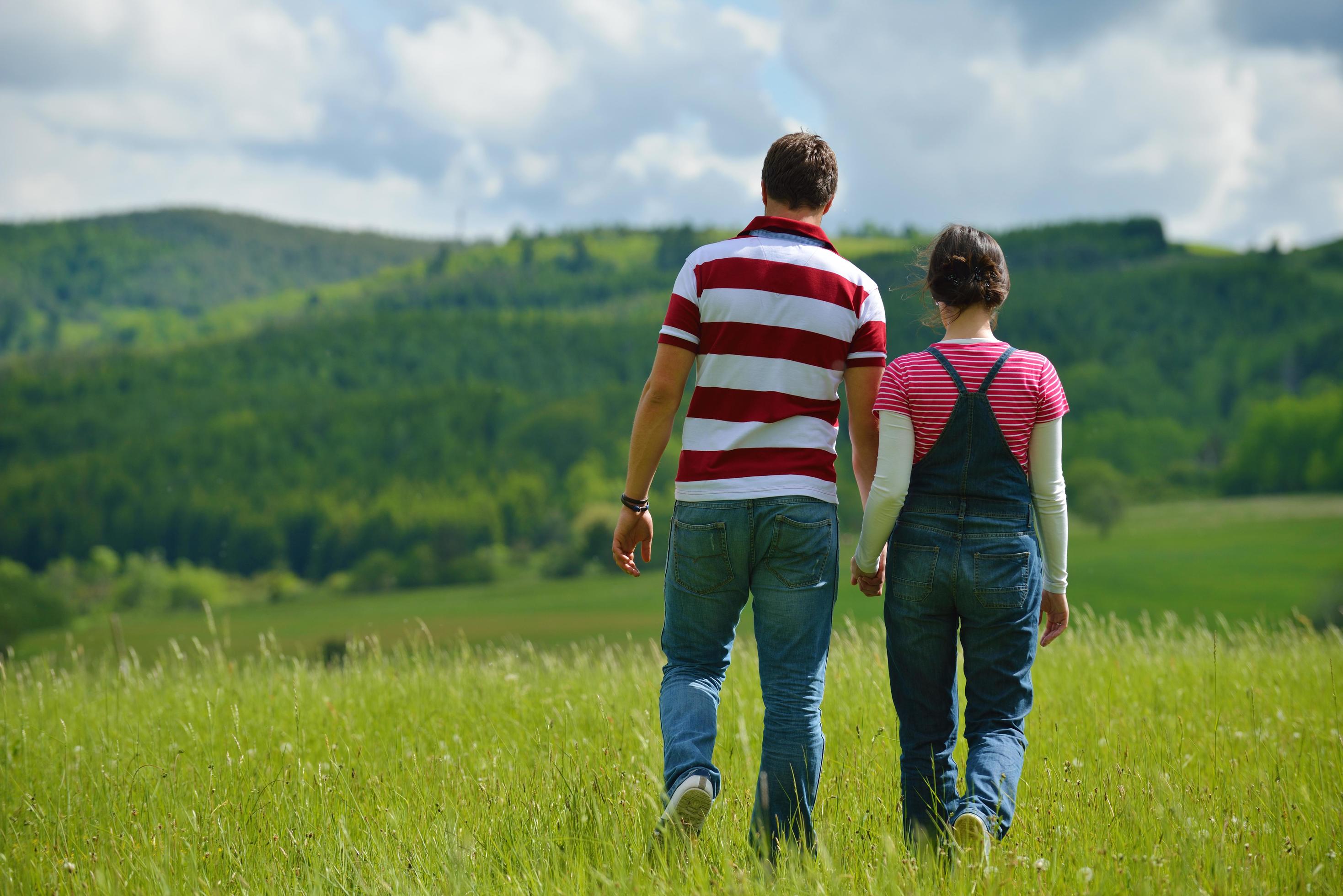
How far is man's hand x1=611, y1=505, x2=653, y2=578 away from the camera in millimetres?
3293

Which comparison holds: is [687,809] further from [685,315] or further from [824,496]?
[685,315]

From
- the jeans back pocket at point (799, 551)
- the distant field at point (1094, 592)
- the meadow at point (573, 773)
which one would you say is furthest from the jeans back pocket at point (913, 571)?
the distant field at point (1094, 592)

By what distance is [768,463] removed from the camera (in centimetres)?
305

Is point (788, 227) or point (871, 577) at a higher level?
point (788, 227)

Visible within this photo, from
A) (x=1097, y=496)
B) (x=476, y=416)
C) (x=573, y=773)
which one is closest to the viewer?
(x=573, y=773)

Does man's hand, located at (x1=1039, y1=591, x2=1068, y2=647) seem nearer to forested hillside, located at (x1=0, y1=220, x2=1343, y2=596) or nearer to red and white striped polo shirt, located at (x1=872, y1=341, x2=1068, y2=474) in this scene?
red and white striped polo shirt, located at (x1=872, y1=341, x2=1068, y2=474)

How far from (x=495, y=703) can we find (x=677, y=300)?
3.12m

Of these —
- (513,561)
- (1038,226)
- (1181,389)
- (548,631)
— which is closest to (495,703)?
(548,631)

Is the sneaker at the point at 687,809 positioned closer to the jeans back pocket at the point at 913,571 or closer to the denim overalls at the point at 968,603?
the denim overalls at the point at 968,603

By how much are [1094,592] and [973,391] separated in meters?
83.2

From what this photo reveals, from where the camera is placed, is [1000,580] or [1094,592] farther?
[1094,592]

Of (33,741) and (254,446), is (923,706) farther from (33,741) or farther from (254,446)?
(254,446)

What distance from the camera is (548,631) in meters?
69.3

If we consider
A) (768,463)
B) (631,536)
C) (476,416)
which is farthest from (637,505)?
(476,416)
